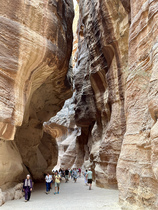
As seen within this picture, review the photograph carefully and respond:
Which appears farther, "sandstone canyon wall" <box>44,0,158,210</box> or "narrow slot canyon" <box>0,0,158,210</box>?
"narrow slot canyon" <box>0,0,158,210</box>

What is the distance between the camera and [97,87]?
1462 centimetres

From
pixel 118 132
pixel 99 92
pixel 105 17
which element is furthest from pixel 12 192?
pixel 105 17

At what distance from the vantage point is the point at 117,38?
10914 millimetres

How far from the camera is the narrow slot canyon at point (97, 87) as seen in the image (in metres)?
5.39

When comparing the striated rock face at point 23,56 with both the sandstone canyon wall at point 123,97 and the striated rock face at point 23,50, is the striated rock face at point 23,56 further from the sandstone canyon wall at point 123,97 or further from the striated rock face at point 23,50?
the sandstone canyon wall at point 123,97

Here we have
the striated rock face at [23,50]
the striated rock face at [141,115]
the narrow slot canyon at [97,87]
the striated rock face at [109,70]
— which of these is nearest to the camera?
the striated rock face at [141,115]

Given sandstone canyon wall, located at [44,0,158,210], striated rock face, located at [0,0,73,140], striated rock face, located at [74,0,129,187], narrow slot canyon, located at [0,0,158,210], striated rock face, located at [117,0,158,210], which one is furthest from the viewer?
striated rock face, located at [74,0,129,187]

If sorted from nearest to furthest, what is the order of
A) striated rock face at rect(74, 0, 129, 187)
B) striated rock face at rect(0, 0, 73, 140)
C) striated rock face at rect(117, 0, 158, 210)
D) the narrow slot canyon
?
1. striated rock face at rect(117, 0, 158, 210)
2. the narrow slot canyon
3. striated rock face at rect(0, 0, 73, 140)
4. striated rock face at rect(74, 0, 129, 187)

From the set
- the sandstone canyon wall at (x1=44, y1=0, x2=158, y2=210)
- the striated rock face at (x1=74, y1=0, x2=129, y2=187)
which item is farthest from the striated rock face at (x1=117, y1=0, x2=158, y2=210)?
the striated rock face at (x1=74, y1=0, x2=129, y2=187)

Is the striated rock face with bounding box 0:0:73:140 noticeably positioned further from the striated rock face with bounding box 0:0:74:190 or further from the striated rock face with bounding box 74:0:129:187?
the striated rock face with bounding box 74:0:129:187

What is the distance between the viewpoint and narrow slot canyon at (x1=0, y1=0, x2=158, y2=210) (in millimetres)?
5391

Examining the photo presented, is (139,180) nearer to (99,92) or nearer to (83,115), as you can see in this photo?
(99,92)

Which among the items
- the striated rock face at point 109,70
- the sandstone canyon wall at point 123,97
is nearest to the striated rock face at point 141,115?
the sandstone canyon wall at point 123,97

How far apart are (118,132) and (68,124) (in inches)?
707
